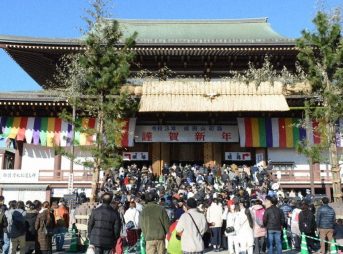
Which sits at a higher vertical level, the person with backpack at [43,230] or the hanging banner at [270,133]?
the hanging banner at [270,133]

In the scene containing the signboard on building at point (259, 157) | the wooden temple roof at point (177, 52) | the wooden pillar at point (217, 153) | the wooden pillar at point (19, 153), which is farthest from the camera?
the wooden pillar at point (217, 153)

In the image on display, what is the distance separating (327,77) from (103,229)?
402 inches

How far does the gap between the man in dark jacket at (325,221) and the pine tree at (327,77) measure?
399 centimetres

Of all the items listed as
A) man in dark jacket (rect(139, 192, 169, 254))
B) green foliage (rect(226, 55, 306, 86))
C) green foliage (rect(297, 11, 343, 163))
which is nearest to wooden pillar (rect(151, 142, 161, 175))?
green foliage (rect(226, 55, 306, 86))

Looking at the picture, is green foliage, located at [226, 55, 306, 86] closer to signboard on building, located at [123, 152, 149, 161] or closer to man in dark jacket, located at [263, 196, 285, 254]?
signboard on building, located at [123, 152, 149, 161]

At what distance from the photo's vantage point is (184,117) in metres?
22.2

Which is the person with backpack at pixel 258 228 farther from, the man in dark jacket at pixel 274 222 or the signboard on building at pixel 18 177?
the signboard on building at pixel 18 177

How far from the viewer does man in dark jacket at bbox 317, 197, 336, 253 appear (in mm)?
9340

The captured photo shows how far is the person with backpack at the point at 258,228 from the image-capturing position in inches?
379

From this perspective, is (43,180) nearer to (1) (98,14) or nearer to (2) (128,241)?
(1) (98,14)

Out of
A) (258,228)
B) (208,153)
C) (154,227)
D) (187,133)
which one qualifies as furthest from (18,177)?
(154,227)

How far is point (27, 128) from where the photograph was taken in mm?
21125

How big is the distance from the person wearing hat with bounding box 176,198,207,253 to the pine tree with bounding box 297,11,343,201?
317 inches

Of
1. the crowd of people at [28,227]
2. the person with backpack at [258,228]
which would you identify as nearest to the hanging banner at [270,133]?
the person with backpack at [258,228]
